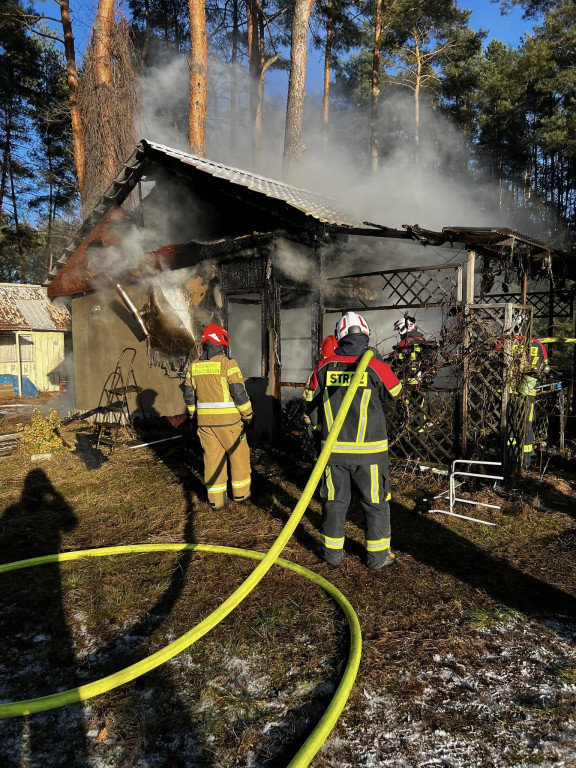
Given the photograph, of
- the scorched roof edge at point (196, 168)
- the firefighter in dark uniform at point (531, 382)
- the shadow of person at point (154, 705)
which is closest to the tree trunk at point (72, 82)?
the scorched roof edge at point (196, 168)

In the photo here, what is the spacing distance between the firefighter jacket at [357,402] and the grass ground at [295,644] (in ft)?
3.45

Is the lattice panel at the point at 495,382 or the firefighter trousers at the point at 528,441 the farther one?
the firefighter trousers at the point at 528,441

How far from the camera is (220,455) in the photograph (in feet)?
17.8

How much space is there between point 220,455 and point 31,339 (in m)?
18.6

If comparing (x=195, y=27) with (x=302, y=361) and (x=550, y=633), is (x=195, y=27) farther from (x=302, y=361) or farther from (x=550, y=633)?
(x=550, y=633)

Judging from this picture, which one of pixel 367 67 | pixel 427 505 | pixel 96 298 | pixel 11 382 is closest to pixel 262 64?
pixel 367 67

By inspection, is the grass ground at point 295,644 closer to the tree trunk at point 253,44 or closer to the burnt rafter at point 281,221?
the burnt rafter at point 281,221

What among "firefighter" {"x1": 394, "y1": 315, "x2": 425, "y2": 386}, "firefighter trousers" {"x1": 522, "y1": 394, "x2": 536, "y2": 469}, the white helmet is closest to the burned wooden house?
"firefighter" {"x1": 394, "y1": 315, "x2": 425, "y2": 386}

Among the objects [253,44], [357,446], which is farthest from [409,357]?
[253,44]

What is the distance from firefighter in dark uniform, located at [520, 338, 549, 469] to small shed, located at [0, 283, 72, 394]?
59.1 feet

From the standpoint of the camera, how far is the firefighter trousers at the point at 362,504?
3.79 metres

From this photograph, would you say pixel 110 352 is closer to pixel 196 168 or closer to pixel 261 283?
pixel 196 168

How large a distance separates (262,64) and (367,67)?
23.0 feet

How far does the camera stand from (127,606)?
347cm
